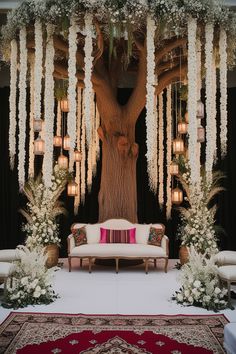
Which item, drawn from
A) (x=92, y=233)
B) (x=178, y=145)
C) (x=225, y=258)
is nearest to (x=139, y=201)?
(x=92, y=233)

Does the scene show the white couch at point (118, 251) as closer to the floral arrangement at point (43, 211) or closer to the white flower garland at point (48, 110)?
the floral arrangement at point (43, 211)

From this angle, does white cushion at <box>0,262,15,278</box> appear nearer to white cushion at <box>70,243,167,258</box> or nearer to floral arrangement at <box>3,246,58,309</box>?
floral arrangement at <box>3,246,58,309</box>

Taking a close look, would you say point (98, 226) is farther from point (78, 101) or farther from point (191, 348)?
point (191, 348)

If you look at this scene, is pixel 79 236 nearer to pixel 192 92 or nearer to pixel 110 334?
pixel 192 92

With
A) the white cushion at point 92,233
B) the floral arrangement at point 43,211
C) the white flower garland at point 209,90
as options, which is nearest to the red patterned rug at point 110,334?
the white flower garland at point 209,90

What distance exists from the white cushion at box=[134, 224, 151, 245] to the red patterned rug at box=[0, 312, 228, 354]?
326 centimetres

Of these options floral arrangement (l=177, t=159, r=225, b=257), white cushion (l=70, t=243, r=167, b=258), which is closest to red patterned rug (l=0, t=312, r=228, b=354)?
white cushion (l=70, t=243, r=167, b=258)

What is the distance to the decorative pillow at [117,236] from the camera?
8023 millimetres

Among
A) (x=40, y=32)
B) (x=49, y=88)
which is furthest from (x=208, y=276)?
(x=40, y=32)

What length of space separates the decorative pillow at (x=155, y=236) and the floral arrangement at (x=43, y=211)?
1620mm

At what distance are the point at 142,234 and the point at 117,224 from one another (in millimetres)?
473

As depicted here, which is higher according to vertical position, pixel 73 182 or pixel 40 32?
pixel 40 32

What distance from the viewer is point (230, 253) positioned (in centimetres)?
644

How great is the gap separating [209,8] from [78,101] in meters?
3.27
